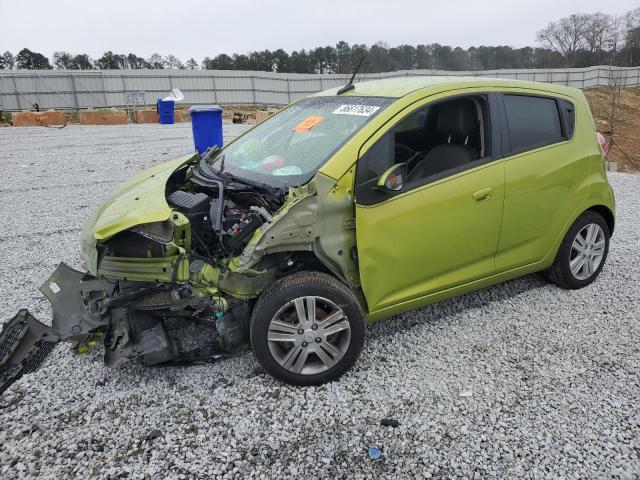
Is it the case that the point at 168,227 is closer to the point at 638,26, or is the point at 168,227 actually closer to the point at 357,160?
the point at 357,160

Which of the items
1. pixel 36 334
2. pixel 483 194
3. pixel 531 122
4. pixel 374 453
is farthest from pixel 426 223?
pixel 36 334

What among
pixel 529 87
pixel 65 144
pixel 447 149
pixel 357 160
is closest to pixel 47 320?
pixel 357 160

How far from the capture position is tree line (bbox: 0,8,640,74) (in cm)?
5359

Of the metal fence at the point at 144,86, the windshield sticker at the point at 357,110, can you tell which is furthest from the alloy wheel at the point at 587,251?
the metal fence at the point at 144,86

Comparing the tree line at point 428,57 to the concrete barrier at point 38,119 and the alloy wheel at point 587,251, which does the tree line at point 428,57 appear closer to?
the concrete barrier at point 38,119

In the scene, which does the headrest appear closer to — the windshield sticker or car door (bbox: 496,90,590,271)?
car door (bbox: 496,90,590,271)

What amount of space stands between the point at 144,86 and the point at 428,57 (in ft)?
171

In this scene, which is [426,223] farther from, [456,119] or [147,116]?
[147,116]

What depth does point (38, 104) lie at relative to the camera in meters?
28.7

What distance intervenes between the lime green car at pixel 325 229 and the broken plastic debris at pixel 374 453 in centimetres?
60

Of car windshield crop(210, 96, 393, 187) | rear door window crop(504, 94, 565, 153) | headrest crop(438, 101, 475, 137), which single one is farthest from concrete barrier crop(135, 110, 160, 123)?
rear door window crop(504, 94, 565, 153)

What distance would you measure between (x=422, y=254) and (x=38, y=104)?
3157 centimetres

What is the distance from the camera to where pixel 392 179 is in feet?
9.97

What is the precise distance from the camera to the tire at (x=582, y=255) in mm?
4203
